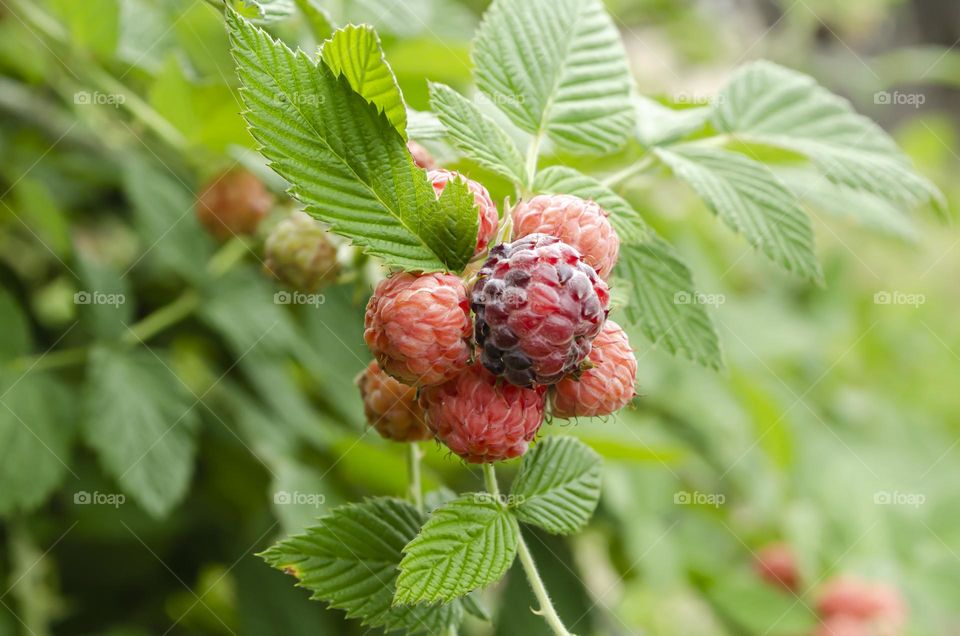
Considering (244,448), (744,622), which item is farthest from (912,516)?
(244,448)

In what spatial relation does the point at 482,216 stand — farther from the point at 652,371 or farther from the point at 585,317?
the point at 652,371

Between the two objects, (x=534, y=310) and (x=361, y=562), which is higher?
(x=534, y=310)

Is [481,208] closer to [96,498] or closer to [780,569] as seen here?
[96,498]

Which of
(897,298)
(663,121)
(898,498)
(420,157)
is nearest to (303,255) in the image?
(420,157)

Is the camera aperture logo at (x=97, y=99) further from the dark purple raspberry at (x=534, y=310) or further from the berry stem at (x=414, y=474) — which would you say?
the dark purple raspberry at (x=534, y=310)

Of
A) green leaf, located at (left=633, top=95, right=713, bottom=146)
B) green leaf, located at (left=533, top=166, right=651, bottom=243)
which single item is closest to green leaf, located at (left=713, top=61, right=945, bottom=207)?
green leaf, located at (left=633, top=95, right=713, bottom=146)

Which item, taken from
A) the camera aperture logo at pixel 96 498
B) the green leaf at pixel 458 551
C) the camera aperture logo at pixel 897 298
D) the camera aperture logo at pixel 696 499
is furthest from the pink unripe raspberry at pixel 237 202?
the camera aperture logo at pixel 897 298
